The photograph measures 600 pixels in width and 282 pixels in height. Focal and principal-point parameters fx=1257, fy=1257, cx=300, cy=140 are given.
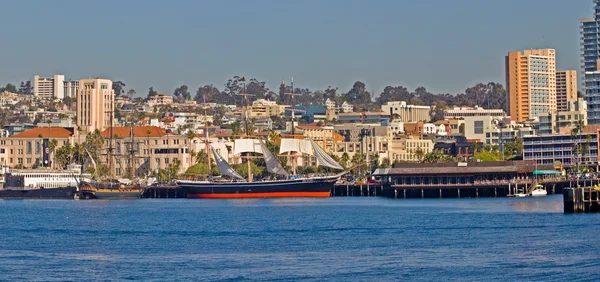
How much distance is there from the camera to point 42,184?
180 m

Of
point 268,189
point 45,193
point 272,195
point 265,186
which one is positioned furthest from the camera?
point 45,193

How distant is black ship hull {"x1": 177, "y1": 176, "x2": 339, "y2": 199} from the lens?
168 m

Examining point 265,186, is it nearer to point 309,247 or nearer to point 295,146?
point 295,146

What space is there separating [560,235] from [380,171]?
4179 inches

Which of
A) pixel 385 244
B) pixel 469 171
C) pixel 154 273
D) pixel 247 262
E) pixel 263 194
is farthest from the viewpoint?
pixel 263 194

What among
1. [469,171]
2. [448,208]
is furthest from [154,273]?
[469,171]

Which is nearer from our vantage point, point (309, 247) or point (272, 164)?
point (309, 247)

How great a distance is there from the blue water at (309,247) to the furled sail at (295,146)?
259 ft

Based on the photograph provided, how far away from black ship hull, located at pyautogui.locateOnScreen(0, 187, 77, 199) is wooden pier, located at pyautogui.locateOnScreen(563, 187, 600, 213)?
90401 mm

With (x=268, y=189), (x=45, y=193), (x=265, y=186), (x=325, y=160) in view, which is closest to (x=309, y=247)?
(x=268, y=189)

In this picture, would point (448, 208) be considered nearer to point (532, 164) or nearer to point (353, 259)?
point (532, 164)

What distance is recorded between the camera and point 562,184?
6265 inches

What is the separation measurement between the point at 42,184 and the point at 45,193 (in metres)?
6.06

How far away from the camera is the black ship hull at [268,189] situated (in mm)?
167875
